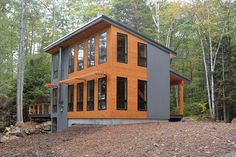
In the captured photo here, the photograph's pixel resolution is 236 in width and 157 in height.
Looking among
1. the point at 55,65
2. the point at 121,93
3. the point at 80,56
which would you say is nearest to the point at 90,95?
the point at 121,93

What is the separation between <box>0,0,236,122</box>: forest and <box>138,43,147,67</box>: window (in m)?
9.78

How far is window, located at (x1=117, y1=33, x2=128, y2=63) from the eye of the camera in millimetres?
16764

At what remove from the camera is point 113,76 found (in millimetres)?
16141

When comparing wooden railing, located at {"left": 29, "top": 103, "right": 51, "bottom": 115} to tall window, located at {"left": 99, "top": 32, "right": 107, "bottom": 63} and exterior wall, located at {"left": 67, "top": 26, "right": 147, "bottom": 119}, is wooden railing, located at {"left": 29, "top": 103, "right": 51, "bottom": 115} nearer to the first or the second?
exterior wall, located at {"left": 67, "top": 26, "right": 147, "bottom": 119}

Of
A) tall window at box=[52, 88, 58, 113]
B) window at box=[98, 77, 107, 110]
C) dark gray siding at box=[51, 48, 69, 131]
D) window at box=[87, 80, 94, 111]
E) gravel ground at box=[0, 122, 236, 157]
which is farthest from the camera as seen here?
tall window at box=[52, 88, 58, 113]

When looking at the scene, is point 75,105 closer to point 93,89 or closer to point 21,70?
point 93,89

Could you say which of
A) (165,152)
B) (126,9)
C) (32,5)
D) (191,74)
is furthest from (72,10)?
(165,152)

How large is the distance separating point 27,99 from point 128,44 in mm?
14508

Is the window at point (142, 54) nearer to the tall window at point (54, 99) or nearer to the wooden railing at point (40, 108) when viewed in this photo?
the tall window at point (54, 99)

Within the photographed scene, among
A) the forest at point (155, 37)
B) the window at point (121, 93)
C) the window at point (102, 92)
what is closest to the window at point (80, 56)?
the window at point (102, 92)

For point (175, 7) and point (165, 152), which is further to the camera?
point (175, 7)

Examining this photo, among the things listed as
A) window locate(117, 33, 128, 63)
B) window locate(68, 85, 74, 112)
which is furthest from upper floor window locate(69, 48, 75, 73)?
window locate(117, 33, 128, 63)

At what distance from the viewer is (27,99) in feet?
92.5

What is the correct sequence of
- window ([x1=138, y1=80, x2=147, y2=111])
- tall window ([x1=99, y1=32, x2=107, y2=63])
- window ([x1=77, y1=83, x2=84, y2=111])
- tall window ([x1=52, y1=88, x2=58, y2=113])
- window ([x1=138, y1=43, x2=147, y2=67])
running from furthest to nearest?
1. tall window ([x1=52, y1=88, x2=58, y2=113])
2. window ([x1=77, y1=83, x2=84, y2=111])
3. window ([x1=138, y1=43, x2=147, y2=67])
4. window ([x1=138, y1=80, x2=147, y2=111])
5. tall window ([x1=99, y1=32, x2=107, y2=63])
